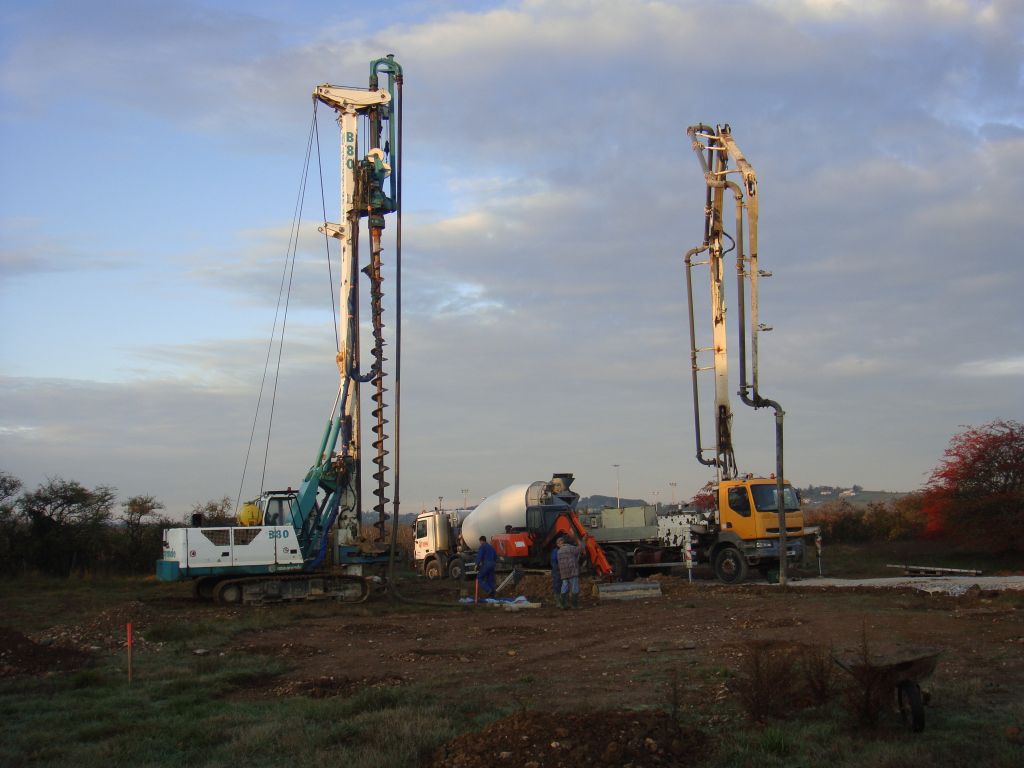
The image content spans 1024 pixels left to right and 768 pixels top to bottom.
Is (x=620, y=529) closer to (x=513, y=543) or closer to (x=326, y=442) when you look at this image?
(x=513, y=543)

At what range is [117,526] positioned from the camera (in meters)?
42.0

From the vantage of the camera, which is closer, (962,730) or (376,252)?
(962,730)

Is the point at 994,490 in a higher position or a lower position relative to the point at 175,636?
higher

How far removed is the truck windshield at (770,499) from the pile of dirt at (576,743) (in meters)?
19.9

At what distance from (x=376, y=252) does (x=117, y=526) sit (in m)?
22.3

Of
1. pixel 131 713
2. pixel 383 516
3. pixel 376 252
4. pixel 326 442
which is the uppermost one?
pixel 376 252

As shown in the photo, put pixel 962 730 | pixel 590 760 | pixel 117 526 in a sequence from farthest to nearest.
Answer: pixel 117 526 < pixel 962 730 < pixel 590 760

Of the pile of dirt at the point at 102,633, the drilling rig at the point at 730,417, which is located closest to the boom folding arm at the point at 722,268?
the drilling rig at the point at 730,417

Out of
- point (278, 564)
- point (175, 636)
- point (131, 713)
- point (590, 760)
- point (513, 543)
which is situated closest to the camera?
point (590, 760)

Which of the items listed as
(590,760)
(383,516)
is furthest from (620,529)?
(590,760)

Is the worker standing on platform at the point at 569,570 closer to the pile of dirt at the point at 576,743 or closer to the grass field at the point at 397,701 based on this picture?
the grass field at the point at 397,701

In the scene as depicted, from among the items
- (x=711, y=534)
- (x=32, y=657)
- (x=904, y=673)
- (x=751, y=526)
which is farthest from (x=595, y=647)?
(x=711, y=534)

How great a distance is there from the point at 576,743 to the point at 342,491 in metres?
19.3

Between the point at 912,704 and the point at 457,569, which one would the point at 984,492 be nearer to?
the point at 457,569
